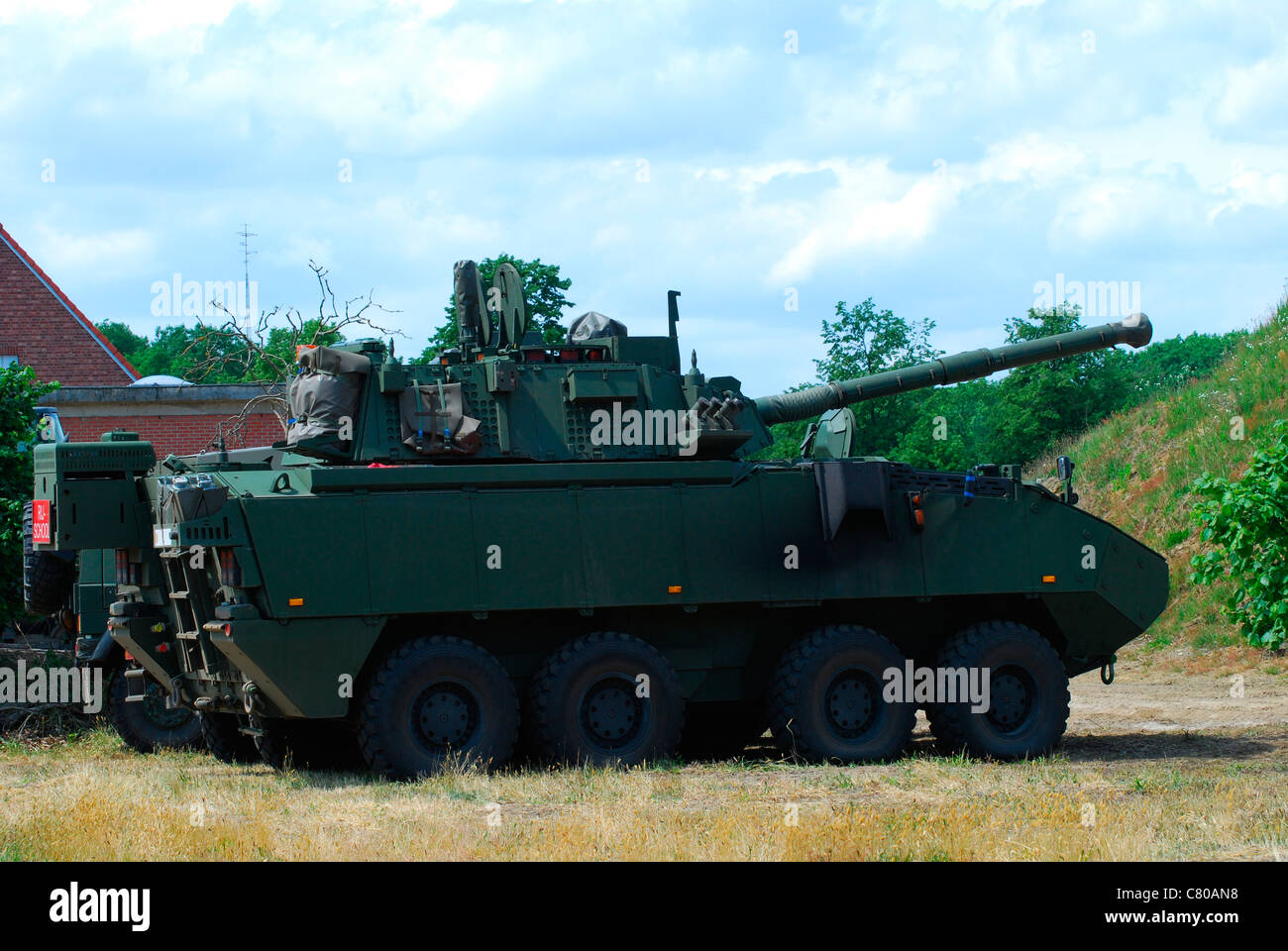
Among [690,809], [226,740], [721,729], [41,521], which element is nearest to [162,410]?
[226,740]

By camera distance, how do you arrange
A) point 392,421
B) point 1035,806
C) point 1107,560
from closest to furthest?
point 1035,806
point 392,421
point 1107,560

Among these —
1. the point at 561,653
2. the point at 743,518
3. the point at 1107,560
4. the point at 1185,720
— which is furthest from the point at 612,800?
the point at 1185,720

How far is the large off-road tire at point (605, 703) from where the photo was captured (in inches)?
502

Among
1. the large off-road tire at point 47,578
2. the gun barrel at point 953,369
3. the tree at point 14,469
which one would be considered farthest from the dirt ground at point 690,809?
the gun barrel at point 953,369

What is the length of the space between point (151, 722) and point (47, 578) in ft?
5.51

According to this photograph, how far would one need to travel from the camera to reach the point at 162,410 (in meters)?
28.2

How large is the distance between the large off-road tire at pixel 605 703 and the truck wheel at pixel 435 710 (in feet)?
0.94

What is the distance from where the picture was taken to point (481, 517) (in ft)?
41.8

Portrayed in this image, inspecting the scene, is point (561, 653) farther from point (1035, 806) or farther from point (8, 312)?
point (8, 312)

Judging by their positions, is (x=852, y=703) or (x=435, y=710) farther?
(x=852, y=703)

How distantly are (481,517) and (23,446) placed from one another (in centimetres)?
772

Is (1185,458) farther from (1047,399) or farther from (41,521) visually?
(41,521)

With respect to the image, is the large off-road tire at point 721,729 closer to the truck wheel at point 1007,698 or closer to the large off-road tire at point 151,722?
the truck wheel at point 1007,698

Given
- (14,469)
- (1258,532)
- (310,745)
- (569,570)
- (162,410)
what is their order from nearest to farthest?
1. (569,570)
2. (310,745)
3. (14,469)
4. (1258,532)
5. (162,410)
